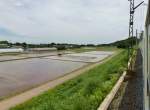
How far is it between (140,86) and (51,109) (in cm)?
454

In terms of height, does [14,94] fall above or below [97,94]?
below

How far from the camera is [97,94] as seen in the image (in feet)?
29.0

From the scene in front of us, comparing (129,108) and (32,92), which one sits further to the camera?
(32,92)

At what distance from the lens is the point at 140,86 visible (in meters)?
11.2

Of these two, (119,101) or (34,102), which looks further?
(34,102)

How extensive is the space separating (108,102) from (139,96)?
1738mm

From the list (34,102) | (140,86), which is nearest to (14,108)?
(34,102)

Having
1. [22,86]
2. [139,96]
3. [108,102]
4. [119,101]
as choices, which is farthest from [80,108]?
[22,86]

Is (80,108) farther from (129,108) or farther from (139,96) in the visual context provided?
(139,96)

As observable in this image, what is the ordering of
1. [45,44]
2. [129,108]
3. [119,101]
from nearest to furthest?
[129,108] < [119,101] < [45,44]

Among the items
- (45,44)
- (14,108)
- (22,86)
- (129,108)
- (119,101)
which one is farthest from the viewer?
(45,44)

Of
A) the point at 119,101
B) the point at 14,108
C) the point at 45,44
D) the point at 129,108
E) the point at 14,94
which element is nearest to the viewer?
the point at 129,108

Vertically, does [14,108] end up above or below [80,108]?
below

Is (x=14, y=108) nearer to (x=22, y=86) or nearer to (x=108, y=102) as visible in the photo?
(x=108, y=102)
